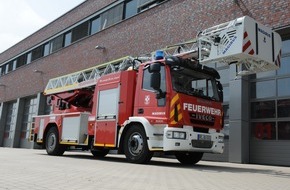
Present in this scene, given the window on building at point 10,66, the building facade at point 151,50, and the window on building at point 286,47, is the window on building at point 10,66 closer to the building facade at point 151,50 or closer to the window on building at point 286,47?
the building facade at point 151,50

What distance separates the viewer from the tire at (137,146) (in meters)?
9.12

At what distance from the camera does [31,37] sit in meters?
32.2

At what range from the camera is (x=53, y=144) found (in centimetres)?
1336

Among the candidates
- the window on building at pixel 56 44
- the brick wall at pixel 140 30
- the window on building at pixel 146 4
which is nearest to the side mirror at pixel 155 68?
the brick wall at pixel 140 30

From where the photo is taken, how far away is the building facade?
12273 millimetres

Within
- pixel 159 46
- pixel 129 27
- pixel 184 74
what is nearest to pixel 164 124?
pixel 184 74

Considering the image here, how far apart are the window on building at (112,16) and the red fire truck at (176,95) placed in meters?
10.1

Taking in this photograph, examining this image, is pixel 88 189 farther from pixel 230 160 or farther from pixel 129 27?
pixel 129 27

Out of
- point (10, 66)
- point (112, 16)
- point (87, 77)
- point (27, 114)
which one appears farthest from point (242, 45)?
point (10, 66)

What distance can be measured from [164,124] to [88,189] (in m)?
4.38

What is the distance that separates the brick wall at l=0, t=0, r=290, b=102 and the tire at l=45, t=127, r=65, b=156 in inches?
260

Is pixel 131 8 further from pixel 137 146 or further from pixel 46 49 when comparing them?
pixel 137 146

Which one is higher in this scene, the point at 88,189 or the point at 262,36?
the point at 262,36

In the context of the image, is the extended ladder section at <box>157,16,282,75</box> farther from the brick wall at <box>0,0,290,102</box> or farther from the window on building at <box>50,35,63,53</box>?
the window on building at <box>50,35,63,53</box>
